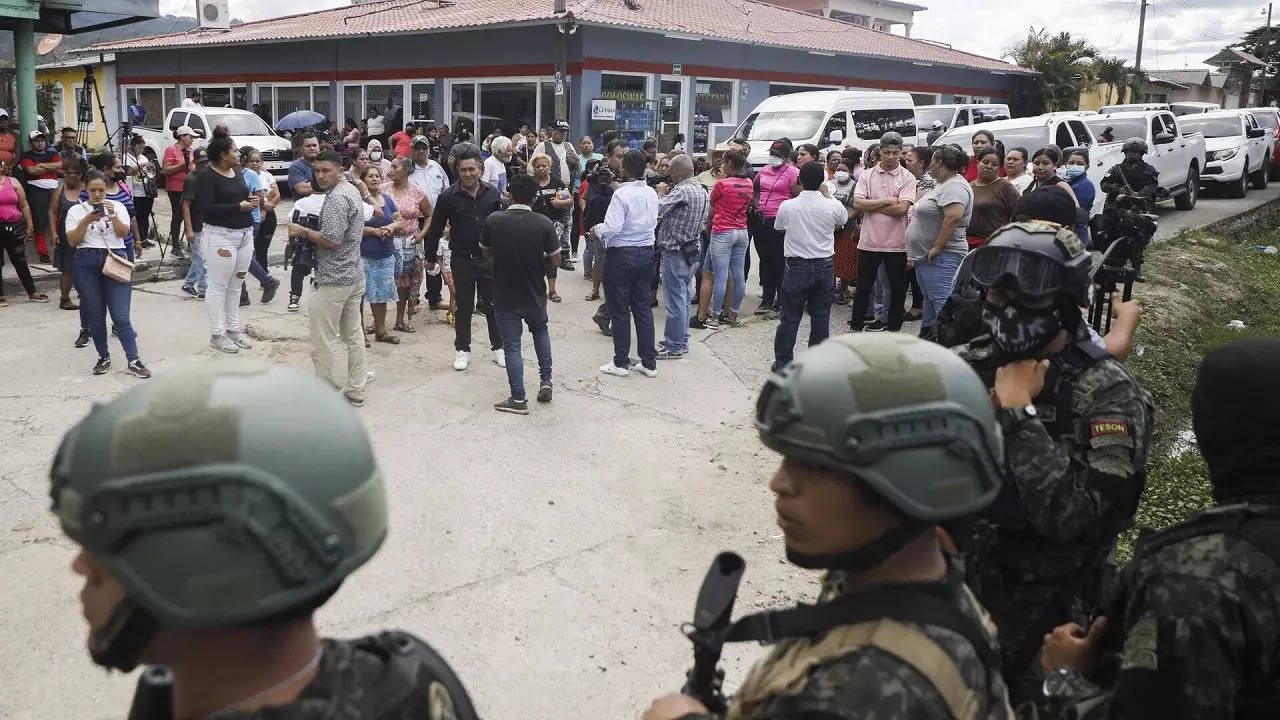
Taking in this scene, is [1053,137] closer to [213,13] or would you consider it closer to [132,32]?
[213,13]

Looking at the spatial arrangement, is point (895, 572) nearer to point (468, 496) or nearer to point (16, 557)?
point (468, 496)

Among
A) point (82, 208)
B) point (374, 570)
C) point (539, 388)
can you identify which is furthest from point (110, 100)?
point (374, 570)

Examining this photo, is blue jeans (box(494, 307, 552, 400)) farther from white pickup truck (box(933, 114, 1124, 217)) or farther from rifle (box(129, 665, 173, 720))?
white pickup truck (box(933, 114, 1124, 217))

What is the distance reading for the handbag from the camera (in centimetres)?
733

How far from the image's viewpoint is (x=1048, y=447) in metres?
2.46

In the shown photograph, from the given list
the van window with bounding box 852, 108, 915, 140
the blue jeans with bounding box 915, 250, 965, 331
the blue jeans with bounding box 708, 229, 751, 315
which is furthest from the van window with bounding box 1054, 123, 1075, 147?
the blue jeans with bounding box 915, 250, 965, 331

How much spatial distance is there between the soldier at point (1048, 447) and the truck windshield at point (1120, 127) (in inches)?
588

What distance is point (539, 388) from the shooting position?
24.3 ft

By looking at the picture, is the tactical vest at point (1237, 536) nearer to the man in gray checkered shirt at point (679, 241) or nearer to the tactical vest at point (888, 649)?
the tactical vest at point (888, 649)

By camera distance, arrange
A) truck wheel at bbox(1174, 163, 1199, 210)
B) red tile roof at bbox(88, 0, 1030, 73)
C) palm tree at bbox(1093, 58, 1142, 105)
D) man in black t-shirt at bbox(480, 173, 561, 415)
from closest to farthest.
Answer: man in black t-shirt at bbox(480, 173, 561, 415) → truck wheel at bbox(1174, 163, 1199, 210) → red tile roof at bbox(88, 0, 1030, 73) → palm tree at bbox(1093, 58, 1142, 105)

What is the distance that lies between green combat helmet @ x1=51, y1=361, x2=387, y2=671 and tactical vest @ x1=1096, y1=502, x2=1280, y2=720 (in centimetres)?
151

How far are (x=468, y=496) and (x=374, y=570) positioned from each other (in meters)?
0.96

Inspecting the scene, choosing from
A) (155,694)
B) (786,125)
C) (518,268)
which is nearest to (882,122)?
(786,125)

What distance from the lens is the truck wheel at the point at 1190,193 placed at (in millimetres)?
17812
